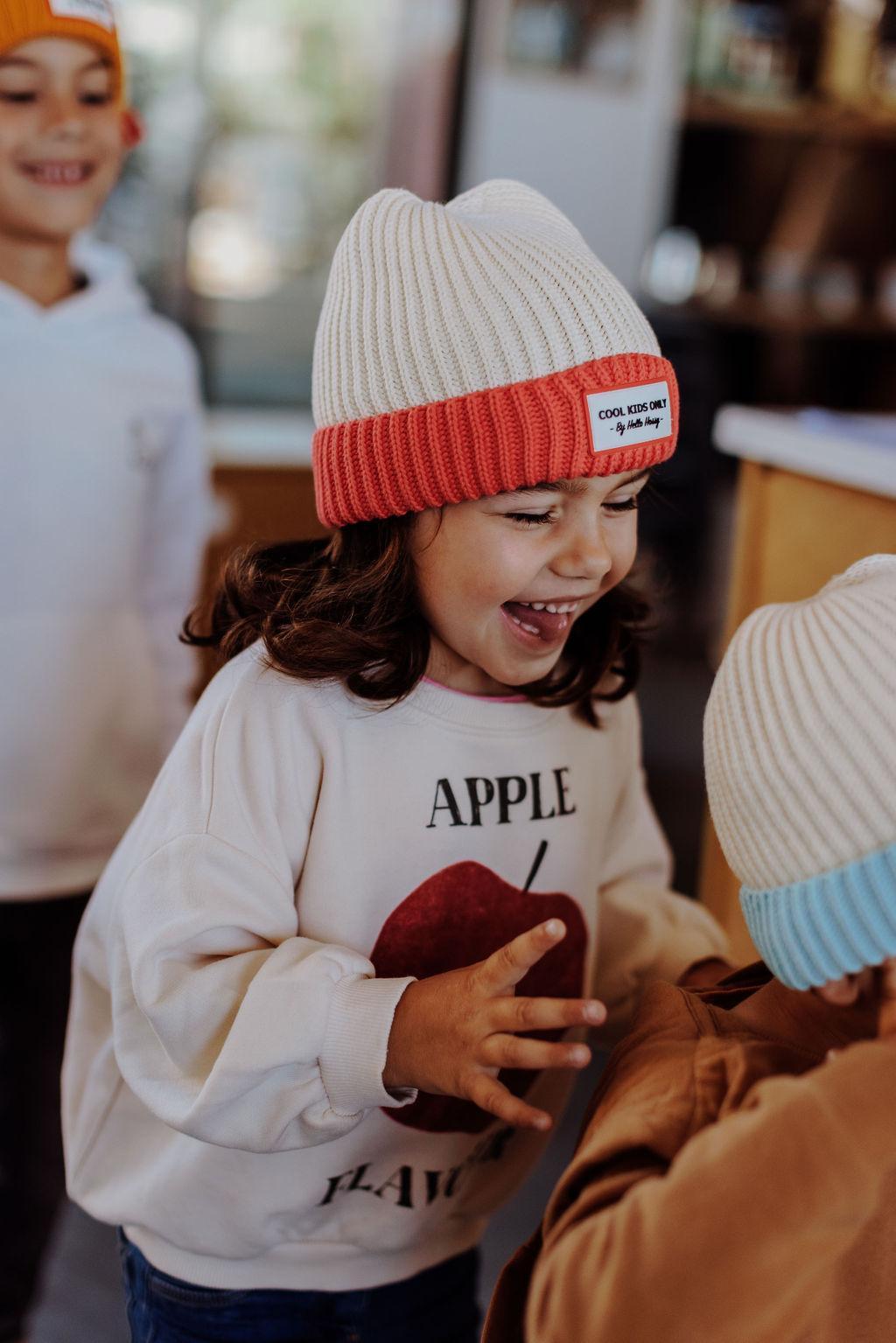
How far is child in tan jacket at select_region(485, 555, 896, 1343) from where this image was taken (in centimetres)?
61

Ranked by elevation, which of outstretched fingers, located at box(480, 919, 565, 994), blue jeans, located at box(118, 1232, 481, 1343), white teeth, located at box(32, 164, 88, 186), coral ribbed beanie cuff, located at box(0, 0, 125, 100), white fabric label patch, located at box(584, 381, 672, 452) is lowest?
blue jeans, located at box(118, 1232, 481, 1343)

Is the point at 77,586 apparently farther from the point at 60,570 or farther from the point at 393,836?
the point at 393,836

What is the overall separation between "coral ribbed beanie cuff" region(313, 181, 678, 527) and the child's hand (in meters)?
0.28

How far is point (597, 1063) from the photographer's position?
6.32 ft

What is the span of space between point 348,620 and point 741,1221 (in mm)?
422

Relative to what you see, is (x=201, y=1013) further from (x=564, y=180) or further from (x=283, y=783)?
(x=564, y=180)

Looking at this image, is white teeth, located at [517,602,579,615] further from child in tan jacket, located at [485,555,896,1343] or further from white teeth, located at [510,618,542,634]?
child in tan jacket, located at [485,555,896,1343]

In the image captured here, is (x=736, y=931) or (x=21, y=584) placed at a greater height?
(x=21, y=584)

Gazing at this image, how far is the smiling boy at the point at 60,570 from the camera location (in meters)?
1.38

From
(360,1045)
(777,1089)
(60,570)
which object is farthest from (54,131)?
(777,1089)

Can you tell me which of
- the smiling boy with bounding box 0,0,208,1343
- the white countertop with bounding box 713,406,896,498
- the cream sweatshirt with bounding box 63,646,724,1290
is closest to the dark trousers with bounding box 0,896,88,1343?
the smiling boy with bounding box 0,0,208,1343

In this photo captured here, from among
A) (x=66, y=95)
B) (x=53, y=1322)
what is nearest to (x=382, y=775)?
(x=66, y=95)

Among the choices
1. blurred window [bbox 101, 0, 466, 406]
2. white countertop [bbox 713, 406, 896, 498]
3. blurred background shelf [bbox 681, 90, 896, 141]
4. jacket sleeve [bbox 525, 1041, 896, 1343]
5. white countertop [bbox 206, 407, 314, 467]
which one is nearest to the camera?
jacket sleeve [bbox 525, 1041, 896, 1343]

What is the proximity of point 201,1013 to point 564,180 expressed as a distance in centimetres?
371
